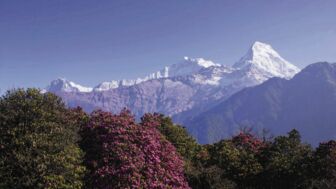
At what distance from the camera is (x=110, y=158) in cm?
3644

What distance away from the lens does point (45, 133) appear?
35094 mm

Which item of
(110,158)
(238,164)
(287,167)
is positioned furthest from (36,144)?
(287,167)

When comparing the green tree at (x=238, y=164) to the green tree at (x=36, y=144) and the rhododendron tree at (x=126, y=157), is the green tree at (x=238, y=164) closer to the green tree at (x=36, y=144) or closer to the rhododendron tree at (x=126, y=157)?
the rhododendron tree at (x=126, y=157)

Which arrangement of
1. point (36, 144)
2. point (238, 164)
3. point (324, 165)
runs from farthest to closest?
point (238, 164) < point (324, 165) < point (36, 144)

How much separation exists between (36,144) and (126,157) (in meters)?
7.16

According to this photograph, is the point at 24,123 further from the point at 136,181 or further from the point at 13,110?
the point at 136,181

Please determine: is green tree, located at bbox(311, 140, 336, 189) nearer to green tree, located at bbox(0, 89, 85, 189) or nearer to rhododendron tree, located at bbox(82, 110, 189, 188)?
rhododendron tree, located at bbox(82, 110, 189, 188)

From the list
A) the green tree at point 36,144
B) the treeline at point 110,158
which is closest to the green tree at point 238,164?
the treeline at point 110,158

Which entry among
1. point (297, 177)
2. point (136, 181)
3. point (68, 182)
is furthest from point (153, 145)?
point (297, 177)

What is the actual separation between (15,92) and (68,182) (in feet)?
32.4

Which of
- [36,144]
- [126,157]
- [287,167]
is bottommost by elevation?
[287,167]

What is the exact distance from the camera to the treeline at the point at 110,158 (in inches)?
1303

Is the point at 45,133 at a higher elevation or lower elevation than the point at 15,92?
lower

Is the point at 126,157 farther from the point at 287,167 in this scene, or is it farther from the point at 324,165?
the point at 324,165
